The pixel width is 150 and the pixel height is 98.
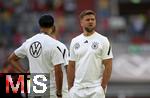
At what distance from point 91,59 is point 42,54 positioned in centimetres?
71

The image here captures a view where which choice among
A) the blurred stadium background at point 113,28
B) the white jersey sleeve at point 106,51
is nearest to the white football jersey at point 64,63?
the white jersey sleeve at point 106,51

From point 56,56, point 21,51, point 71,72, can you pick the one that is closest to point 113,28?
point 21,51

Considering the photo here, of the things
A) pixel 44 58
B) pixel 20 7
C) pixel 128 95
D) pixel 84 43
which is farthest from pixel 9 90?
pixel 20 7

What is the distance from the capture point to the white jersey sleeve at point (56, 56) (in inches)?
365

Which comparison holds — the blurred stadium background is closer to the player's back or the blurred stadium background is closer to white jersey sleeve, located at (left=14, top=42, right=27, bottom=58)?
white jersey sleeve, located at (left=14, top=42, right=27, bottom=58)

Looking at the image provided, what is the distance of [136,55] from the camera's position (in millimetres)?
24703

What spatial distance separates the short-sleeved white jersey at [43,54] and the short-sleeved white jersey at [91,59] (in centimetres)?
29

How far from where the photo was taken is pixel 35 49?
9.44m

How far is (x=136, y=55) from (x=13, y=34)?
4758 mm

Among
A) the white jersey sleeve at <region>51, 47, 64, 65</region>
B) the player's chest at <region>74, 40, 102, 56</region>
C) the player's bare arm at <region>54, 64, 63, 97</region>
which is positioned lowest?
the player's bare arm at <region>54, 64, 63, 97</region>

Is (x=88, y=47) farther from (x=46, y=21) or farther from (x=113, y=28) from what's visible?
(x=113, y=28)

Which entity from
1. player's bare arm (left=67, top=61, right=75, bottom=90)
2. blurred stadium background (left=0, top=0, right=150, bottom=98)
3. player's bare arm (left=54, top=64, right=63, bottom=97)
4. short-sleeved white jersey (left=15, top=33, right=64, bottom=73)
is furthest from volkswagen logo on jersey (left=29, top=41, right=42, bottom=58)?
blurred stadium background (left=0, top=0, right=150, bottom=98)

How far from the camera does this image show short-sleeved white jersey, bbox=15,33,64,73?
933 cm

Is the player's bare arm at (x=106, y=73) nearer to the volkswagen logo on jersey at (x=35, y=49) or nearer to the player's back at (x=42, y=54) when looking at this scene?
the player's back at (x=42, y=54)
